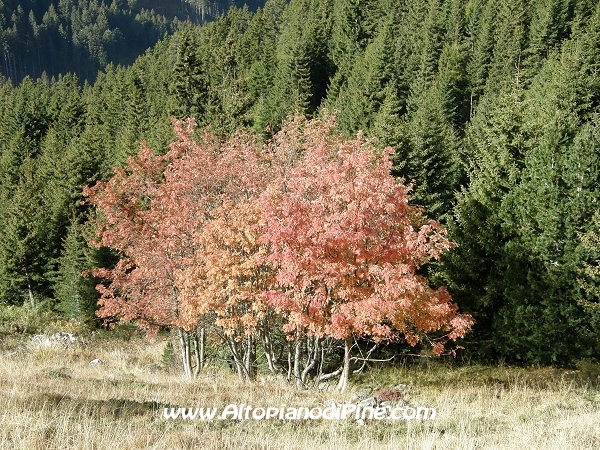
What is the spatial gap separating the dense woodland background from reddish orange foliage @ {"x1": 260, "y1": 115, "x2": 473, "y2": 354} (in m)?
7.81

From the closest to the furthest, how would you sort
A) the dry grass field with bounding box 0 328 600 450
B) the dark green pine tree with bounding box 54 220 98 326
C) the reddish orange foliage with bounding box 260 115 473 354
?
the dry grass field with bounding box 0 328 600 450 < the reddish orange foliage with bounding box 260 115 473 354 < the dark green pine tree with bounding box 54 220 98 326

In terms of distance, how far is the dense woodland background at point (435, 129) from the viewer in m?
18.6

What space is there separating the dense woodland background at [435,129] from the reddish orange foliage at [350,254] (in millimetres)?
7815

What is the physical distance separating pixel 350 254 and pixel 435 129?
53.9 ft

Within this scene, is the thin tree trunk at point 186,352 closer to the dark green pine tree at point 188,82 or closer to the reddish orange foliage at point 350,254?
the reddish orange foliage at point 350,254

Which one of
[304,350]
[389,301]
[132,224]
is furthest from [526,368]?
[132,224]

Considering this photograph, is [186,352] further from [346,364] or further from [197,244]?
[346,364]

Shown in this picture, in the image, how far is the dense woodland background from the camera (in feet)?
61.1

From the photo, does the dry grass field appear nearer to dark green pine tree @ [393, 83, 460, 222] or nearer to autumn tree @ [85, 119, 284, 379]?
autumn tree @ [85, 119, 284, 379]

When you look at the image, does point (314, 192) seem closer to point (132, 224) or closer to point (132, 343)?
point (132, 224)

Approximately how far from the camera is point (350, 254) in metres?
12.6

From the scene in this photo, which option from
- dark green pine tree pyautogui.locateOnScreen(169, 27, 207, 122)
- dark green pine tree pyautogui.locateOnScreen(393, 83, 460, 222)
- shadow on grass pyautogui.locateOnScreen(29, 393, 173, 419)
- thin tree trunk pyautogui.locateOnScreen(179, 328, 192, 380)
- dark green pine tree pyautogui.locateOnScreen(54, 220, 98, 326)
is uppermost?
dark green pine tree pyautogui.locateOnScreen(169, 27, 207, 122)

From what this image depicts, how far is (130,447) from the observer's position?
21.3 feet

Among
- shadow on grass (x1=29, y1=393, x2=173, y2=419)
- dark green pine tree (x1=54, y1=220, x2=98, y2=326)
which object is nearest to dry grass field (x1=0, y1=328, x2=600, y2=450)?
shadow on grass (x1=29, y1=393, x2=173, y2=419)
